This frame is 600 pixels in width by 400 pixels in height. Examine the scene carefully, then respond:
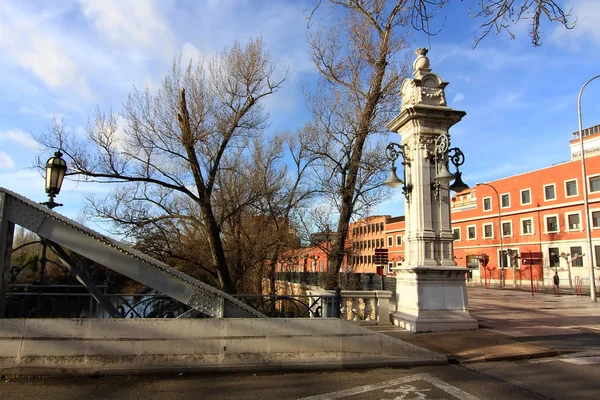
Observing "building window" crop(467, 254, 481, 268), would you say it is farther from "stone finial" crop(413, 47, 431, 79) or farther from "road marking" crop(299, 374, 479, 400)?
"road marking" crop(299, 374, 479, 400)

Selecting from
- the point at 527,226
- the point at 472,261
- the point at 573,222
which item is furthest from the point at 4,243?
the point at 472,261

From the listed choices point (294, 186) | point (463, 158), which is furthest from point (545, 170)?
point (463, 158)

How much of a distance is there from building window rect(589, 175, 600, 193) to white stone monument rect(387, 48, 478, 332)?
38.3m

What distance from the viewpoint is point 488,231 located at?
54.4m

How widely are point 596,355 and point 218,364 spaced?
7213 mm

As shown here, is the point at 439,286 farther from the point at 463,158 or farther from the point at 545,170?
the point at 545,170

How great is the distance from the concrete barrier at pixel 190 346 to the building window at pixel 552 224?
46.1m

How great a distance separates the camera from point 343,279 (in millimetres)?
19312

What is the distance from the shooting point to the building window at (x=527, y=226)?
158ft

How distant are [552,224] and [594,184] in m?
6.67

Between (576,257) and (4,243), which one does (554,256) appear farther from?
(4,243)

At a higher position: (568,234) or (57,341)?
(568,234)

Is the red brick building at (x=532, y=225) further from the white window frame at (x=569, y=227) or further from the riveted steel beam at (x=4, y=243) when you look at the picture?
the riveted steel beam at (x=4, y=243)

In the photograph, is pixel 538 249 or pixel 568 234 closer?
pixel 568 234
